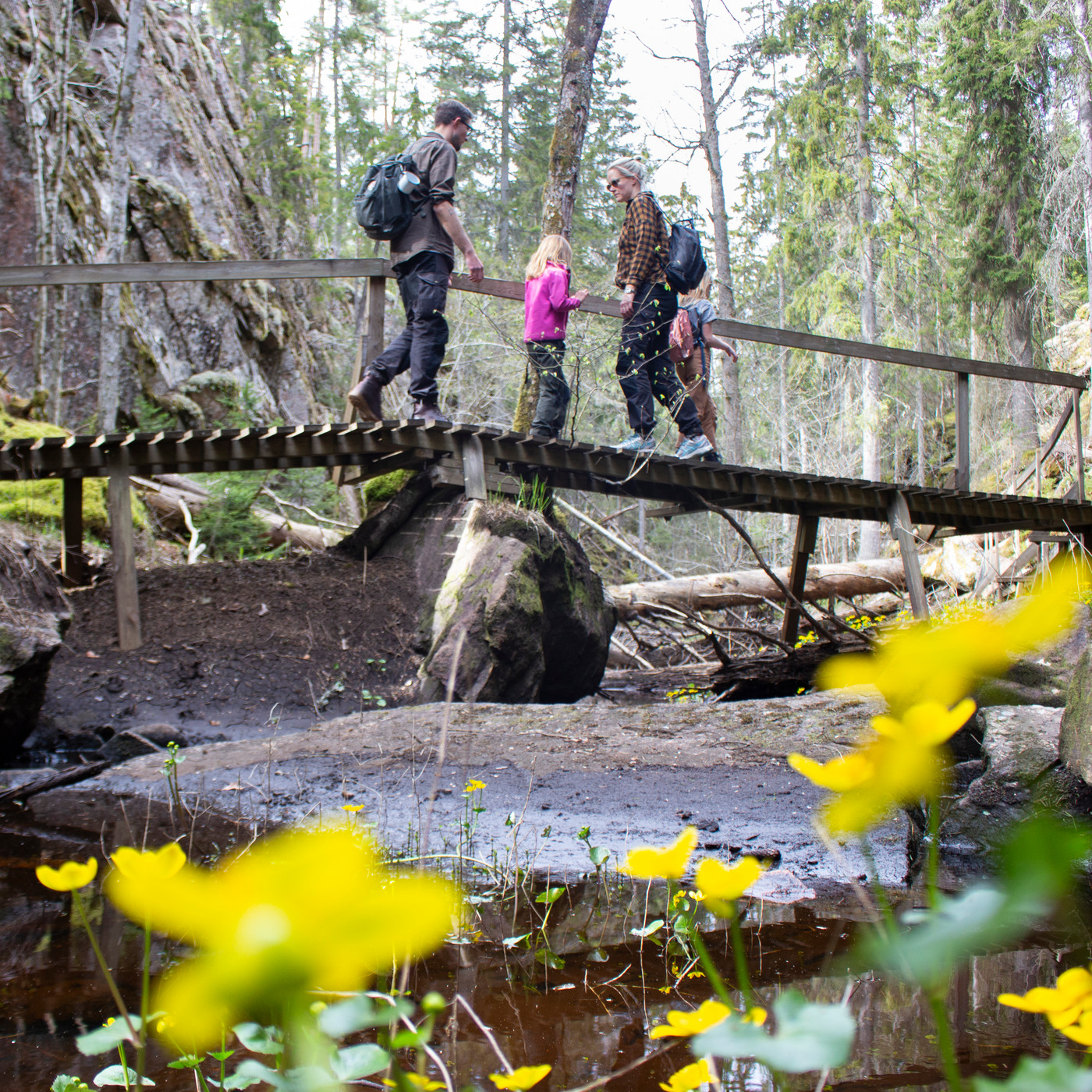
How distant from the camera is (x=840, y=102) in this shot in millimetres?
19266

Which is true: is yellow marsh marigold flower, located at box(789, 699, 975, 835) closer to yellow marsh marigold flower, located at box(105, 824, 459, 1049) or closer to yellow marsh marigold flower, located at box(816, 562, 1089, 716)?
yellow marsh marigold flower, located at box(816, 562, 1089, 716)

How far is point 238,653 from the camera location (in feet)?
21.4

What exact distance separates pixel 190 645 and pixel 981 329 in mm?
17287

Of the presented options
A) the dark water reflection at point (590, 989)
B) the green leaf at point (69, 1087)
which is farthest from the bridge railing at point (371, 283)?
the green leaf at point (69, 1087)

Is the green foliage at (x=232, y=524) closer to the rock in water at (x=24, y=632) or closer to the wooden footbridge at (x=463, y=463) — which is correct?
the wooden footbridge at (x=463, y=463)

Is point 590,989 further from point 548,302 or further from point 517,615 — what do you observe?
point 548,302

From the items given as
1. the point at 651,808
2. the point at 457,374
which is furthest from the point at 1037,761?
the point at 457,374

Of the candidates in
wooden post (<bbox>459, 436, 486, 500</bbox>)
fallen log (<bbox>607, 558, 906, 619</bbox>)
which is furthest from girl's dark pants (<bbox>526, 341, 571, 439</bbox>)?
fallen log (<bbox>607, 558, 906, 619</bbox>)

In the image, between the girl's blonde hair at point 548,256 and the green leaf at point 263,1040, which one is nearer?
the green leaf at point 263,1040

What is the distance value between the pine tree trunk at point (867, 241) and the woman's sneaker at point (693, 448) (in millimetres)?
12946

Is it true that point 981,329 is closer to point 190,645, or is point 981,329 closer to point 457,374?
point 457,374

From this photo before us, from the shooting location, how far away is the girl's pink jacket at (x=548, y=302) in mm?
6625

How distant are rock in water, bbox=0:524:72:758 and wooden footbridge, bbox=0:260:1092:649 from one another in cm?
49

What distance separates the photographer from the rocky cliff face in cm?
1198
